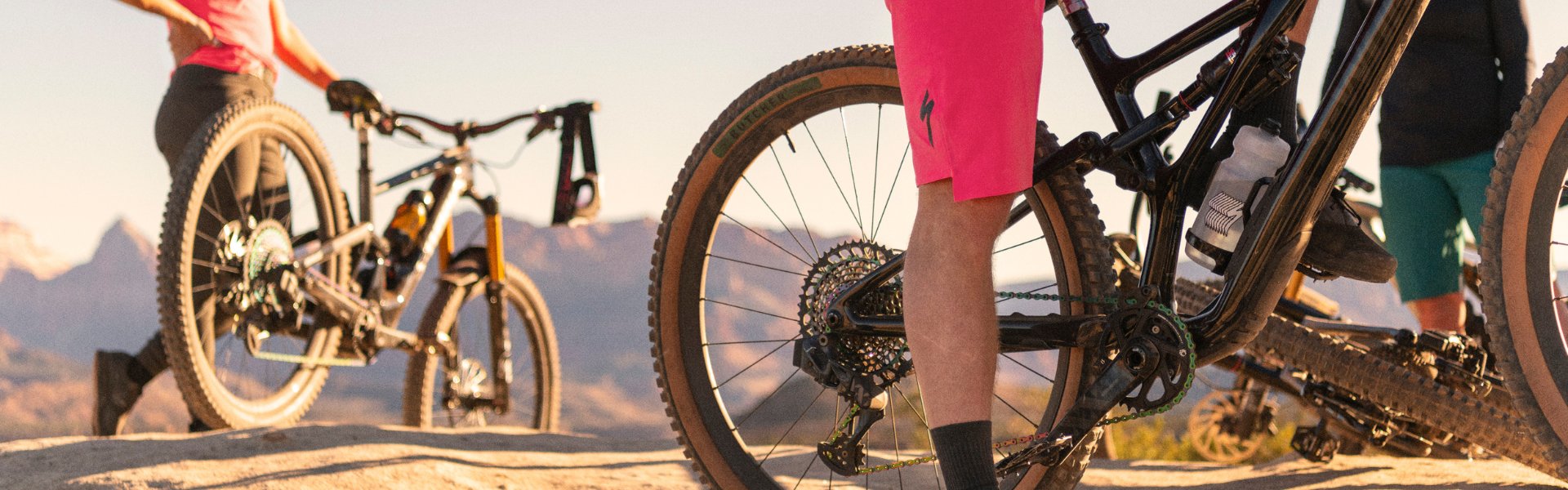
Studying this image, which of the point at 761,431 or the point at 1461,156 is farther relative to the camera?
the point at 761,431

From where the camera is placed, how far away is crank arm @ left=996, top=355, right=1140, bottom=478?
1.98m

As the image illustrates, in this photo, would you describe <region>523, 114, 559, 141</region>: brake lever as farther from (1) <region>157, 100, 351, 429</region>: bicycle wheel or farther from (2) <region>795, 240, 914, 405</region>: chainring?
(2) <region>795, 240, 914, 405</region>: chainring

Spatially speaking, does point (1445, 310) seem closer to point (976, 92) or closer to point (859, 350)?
point (859, 350)

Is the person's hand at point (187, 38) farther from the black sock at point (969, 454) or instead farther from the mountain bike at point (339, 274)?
the black sock at point (969, 454)

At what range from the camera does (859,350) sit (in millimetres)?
2295

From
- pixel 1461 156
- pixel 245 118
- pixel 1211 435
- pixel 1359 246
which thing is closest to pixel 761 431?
pixel 1211 435

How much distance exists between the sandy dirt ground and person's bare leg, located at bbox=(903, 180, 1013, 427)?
1.09 meters

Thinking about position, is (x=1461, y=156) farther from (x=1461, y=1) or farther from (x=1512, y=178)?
(x=1512, y=178)

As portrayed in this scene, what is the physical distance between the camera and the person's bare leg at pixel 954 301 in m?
1.89

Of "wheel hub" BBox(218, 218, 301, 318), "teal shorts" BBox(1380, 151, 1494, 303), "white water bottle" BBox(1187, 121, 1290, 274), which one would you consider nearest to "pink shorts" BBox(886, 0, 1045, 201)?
"white water bottle" BBox(1187, 121, 1290, 274)

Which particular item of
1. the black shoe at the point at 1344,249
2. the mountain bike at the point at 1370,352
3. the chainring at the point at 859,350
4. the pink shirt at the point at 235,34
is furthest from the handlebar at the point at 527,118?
the black shoe at the point at 1344,249

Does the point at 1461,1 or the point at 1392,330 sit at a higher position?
the point at 1461,1

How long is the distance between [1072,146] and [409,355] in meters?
3.50

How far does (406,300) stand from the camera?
4.62m
